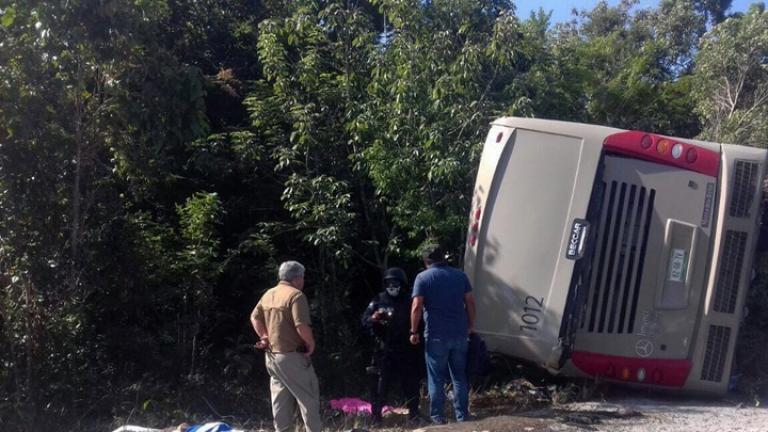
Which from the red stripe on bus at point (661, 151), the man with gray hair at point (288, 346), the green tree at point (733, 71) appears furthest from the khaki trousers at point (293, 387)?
the green tree at point (733, 71)

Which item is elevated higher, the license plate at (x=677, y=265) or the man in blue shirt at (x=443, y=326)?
the license plate at (x=677, y=265)

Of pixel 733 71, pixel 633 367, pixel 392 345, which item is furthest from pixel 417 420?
pixel 733 71

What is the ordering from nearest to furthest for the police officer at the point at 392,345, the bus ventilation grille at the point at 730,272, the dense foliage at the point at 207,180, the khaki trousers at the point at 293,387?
the khaki trousers at the point at 293,387 → the police officer at the point at 392,345 → the bus ventilation grille at the point at 730,272 → the dense foliage at the point at 207,180

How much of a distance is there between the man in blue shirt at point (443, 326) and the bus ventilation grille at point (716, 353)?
232 cm

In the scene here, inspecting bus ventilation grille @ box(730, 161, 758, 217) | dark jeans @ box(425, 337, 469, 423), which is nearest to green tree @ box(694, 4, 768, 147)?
bus ventilation grille @ box(730, 161, 758, 217)

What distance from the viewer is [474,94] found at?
977 centimetres

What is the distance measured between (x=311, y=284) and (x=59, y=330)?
303 centimetres

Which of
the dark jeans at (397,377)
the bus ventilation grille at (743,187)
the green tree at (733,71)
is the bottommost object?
the dark jeans at (397,377)

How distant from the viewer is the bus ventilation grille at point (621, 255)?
8031 mm

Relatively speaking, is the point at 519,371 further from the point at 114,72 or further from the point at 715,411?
the point at 114,72

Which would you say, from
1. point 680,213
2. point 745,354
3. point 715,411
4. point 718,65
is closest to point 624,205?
point 680,213

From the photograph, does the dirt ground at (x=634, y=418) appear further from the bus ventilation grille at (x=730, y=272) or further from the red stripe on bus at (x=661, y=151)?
the red stripe on bus at (x=661, y=151)

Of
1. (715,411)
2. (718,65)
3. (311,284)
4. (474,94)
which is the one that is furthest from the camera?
(718,65)

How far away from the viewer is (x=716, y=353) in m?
8.14
